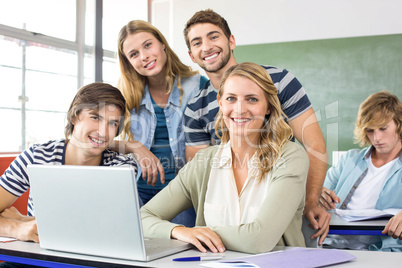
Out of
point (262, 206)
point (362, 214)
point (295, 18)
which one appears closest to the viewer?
point (262, 206)

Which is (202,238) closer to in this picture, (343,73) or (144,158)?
(144,158)

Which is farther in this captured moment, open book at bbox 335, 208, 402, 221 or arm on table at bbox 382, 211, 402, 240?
open book at bbox 335, 208, 402, 221

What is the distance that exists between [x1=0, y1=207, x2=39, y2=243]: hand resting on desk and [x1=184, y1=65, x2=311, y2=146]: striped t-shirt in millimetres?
938

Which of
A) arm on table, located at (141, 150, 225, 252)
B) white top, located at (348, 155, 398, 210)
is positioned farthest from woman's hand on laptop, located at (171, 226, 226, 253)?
white top, located at (348, 155, 398, 210)

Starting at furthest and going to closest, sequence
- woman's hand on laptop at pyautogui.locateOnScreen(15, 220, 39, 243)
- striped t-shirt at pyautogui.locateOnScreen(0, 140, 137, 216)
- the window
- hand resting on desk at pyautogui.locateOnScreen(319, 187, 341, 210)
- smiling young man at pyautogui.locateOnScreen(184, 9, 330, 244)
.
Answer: the window, hand resting on desk at pyautogui.locateOnScreen(319, 187, 341, 210), smiling young man at pyautogui.locateOnScreen(184, 9, 330, 244), striped t-shirt at pyautogui.locateOnScreen(0, 140, 137, 216), woman's hand on laptop at pyautogui.locateOnScreen(15, 220, 39, 243)

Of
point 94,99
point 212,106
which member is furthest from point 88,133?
point 212,106

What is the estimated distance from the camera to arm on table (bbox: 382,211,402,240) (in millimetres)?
1958

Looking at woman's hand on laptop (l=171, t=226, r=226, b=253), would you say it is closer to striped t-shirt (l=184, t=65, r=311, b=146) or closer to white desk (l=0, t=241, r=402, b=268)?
white desk (l=0, t=241, r=402, b=268)

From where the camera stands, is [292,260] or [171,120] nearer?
Result: [292,260]

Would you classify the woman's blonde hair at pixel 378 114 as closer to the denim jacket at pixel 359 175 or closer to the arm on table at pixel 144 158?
the denim jacket at pixel 359 175

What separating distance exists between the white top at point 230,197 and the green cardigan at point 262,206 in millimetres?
44

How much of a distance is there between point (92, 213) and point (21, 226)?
452 millimetres

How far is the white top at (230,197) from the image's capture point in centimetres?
158

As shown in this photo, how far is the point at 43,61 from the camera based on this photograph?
184 inches
